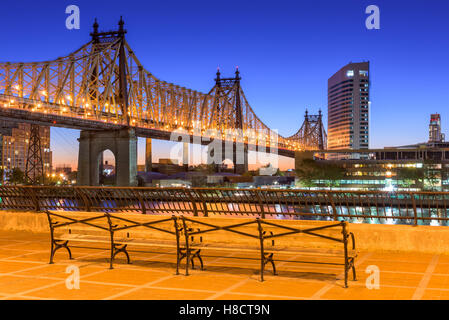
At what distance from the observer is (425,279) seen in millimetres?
6789

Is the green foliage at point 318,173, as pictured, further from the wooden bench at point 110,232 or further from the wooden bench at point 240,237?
the wooden bench at point 240,237

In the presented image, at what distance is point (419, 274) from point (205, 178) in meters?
89.5

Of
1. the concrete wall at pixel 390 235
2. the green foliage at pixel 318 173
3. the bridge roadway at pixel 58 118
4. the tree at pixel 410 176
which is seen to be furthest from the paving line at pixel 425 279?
the green foliage at pixel 318 173

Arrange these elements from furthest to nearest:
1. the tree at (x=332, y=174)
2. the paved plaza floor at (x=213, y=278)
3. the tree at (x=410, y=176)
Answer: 1. the tree at (x=332, y=174)
2. the tree at (x=410, y=176)
3. the paved plaza floor at (x=213, y=278)

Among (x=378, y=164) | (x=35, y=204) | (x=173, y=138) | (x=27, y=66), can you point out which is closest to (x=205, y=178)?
(x=173, y=138)

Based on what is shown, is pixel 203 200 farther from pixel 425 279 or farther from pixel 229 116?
pixel 229 116

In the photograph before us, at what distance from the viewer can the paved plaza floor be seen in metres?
6.07

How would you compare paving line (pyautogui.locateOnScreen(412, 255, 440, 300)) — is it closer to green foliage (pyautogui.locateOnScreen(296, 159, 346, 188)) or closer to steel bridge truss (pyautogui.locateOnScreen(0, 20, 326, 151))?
steel bridge truss (pyautogui.locateOnScreen(0, 20, 326, 151))

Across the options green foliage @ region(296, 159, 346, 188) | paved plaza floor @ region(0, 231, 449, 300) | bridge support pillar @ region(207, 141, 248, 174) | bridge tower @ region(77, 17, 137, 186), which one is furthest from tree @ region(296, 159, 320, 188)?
paved plaza floor @ region(0, 231, 449, 300)

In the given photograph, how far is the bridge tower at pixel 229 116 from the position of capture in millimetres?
106812

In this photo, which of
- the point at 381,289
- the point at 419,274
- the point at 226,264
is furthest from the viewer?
the point at 226,264

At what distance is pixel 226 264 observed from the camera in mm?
8117
